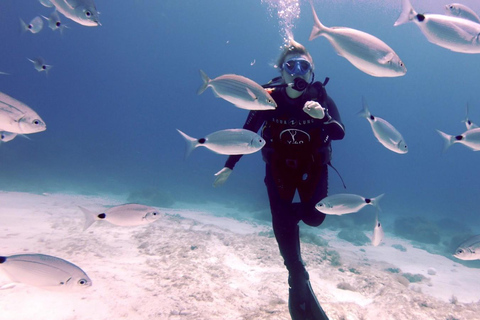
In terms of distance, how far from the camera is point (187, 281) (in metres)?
4.56

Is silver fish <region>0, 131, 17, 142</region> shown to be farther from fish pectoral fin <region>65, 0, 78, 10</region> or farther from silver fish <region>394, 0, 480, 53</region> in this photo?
silver fish <region>394, 0, 480, 53</region>

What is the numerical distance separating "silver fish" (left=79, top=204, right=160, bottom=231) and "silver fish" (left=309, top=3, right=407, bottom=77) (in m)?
2.73

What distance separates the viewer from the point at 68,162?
148ft

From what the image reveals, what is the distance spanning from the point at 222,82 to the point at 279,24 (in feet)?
204

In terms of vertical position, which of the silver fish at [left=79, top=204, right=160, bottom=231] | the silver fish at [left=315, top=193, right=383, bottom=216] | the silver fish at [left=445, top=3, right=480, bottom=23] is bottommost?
the silver fish at [left=79, top=204, right=160, bottom=231]

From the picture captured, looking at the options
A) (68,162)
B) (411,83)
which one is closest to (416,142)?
(411,83)

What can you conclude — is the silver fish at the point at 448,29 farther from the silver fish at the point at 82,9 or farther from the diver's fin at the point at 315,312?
the diver's fin at the point at 315,312

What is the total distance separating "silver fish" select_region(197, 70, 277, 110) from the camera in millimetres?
2584

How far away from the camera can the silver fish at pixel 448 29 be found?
2.21 m

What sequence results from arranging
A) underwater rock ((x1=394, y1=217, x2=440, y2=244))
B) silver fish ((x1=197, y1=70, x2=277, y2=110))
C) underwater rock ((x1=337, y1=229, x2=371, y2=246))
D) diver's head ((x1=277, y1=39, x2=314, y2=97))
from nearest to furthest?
1. silver fish ((x1=197, y1=70, x2=277, y2=110))
2. diver's head ((x1=277, y1=39, x2=314, y2=97))
3. underwater rock ((x1=337, y1=229, x2=371, y2=246))
4. underwater rock ((x1=394, y1=217, x2=440, y2=244))

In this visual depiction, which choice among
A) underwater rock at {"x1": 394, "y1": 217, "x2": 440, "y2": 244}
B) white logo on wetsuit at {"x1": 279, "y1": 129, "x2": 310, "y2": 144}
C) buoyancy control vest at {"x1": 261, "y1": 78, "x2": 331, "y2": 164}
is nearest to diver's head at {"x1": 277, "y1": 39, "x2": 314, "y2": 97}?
buoyancy control vest at {"x1": 261, "y1": 78, "x2": 331, "y2": 164}

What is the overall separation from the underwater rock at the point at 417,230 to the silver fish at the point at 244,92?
20244 mm

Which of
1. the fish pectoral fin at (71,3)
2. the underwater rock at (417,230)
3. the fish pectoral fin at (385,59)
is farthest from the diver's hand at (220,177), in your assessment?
the underwater rock at (417,230)

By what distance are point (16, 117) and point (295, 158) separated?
11.1 feet
